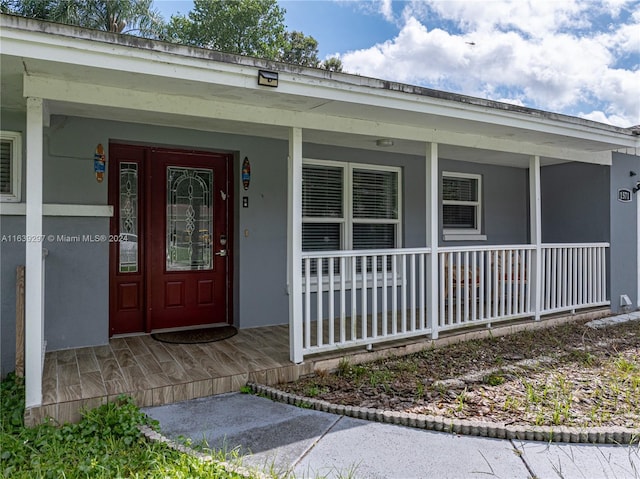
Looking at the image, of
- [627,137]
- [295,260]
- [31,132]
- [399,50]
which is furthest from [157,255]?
[399,50]

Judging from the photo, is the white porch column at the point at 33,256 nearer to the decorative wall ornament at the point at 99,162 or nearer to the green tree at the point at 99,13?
the decorative wall ornament at the point at 99,162

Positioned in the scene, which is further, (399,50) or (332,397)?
(399,50)

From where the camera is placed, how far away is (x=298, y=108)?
12.9 feet

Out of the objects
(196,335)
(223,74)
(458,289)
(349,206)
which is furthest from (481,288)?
(223,74)

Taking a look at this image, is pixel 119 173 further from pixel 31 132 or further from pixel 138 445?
pixel 138 445

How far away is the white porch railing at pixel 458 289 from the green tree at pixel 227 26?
61.9ft

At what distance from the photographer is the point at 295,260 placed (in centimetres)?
401

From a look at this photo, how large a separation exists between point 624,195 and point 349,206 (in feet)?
14.1

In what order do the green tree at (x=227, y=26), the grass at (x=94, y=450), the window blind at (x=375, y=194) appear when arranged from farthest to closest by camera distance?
the green tree at (x=227, y=26) < the window blind at (x=375, y=194) < the grass at (x=94, y=450)

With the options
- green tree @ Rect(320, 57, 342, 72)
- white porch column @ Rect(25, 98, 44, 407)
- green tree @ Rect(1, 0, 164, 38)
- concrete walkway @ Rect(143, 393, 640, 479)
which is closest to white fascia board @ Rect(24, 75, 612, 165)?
white porch column @ Rect(25, 98, 44, 407)

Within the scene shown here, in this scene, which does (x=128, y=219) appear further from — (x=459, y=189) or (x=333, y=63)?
(x=333, y=63)

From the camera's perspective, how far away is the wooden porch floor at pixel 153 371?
3.25m

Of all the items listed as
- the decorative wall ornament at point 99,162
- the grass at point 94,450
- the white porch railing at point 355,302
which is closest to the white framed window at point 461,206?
the white porch railing at point 355,302

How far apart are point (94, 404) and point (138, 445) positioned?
25.0 inches
